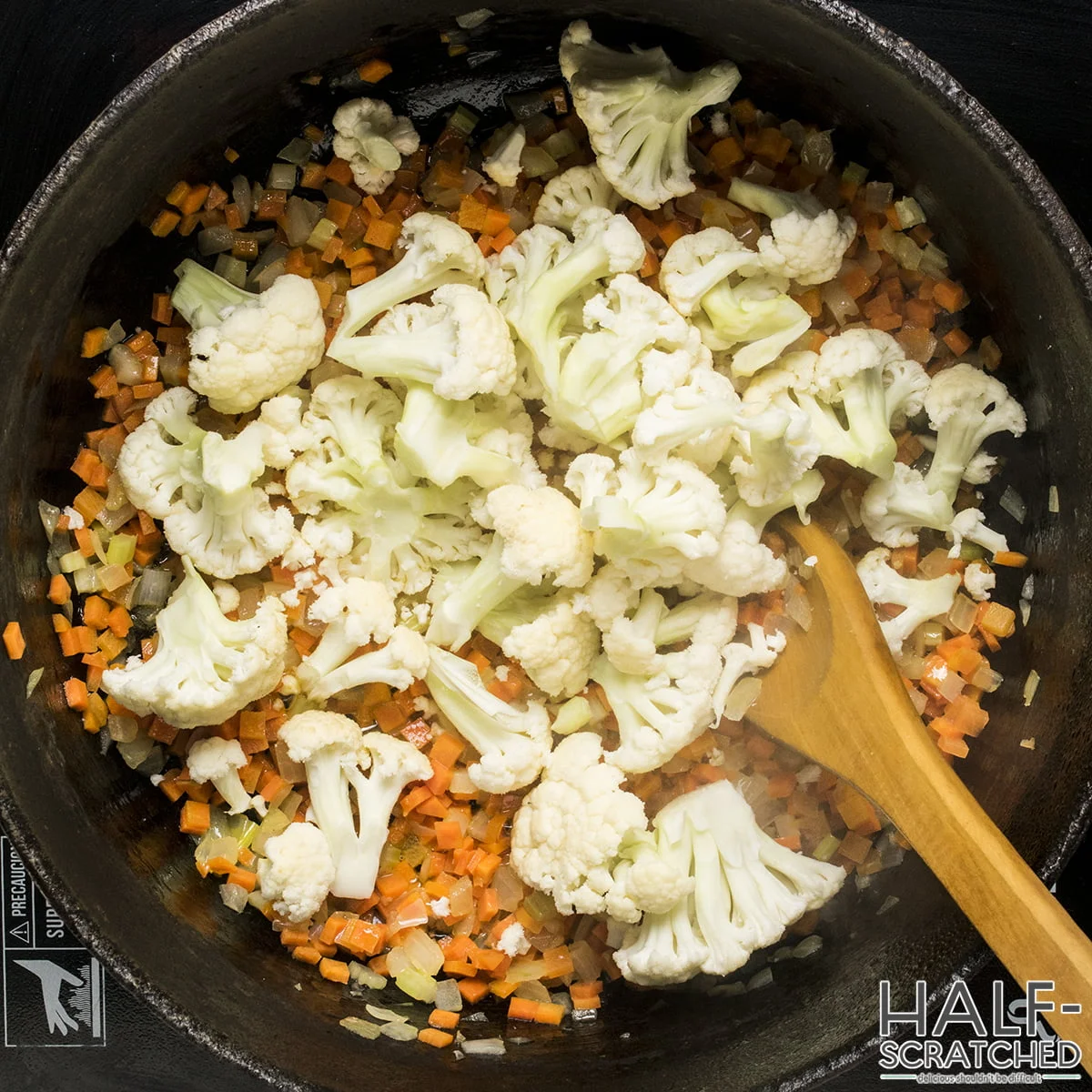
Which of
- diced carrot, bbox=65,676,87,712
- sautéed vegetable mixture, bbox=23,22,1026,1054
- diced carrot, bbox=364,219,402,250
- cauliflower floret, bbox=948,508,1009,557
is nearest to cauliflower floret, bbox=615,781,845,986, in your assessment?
sautéed vegetable mixture, bbox=23,22,1026,1054

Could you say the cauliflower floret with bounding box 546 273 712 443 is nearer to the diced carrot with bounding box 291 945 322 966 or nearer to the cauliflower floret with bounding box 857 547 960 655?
the cauliflower floret with bounding box 857 547 960 655

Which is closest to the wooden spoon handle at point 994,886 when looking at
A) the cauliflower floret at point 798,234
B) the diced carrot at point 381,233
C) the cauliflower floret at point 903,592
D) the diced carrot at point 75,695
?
the cauliflower floret at point 903,592

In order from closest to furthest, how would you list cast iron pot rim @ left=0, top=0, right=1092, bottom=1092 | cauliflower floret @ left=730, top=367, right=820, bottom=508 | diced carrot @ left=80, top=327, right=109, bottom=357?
1. cast iron pot rim @ left=0, top=0, right=1092, bottom=1092
2. cauliflower floret @ left=730, top=367, right=820, bottom=508
3. diced carrot @ left=80, top=327, right=109, bottom=357

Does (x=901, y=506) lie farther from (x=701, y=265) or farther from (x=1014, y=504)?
(x=701, y=265)

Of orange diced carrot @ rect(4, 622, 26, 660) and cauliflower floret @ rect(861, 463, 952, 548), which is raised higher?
cauliflower floret @ rect(861, 463, 952, 548)

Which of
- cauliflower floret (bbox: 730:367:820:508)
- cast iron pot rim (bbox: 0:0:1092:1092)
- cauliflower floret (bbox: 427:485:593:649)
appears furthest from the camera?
cauliflower floret (bbox: 427:485:593:649)

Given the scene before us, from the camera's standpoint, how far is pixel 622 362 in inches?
77.9

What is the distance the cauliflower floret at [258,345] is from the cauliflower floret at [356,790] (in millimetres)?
647

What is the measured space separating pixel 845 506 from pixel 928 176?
64cm

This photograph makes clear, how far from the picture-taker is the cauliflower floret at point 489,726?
2.14m

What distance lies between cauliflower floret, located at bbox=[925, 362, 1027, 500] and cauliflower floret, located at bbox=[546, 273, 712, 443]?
49cm

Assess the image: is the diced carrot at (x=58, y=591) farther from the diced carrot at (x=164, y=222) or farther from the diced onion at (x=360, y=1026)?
the diced onion at (x=360, y=1026)

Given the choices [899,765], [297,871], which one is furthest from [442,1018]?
[899,765]

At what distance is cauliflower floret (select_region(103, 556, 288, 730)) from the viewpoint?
2010 millimetres
